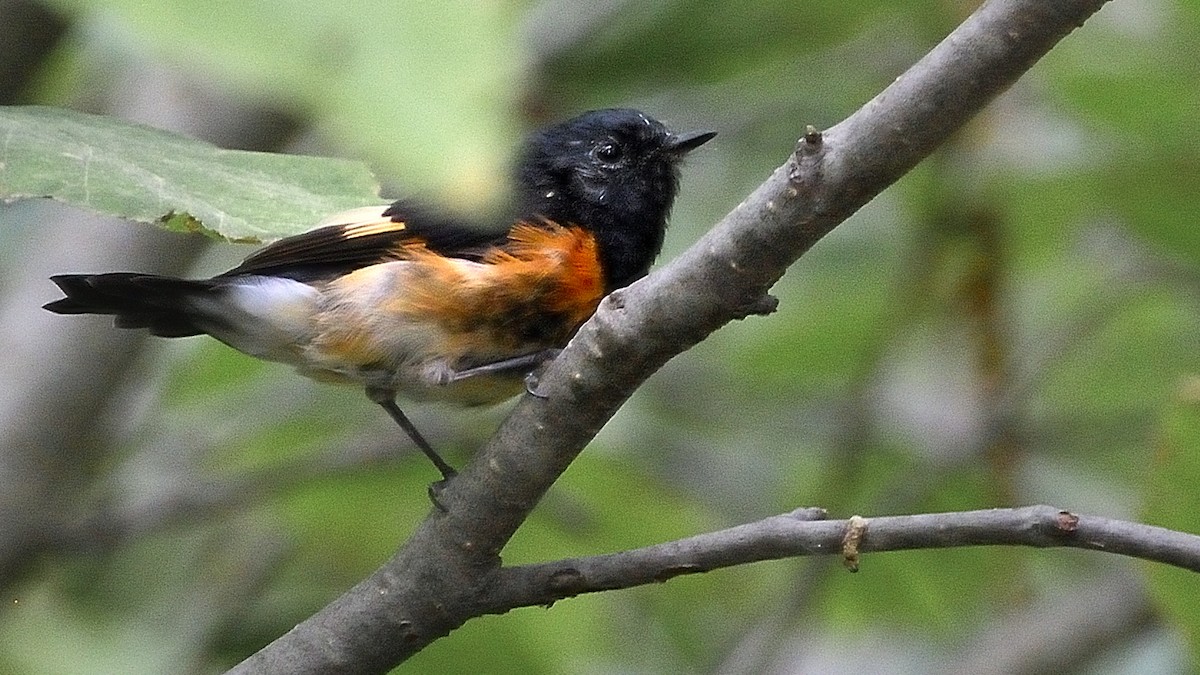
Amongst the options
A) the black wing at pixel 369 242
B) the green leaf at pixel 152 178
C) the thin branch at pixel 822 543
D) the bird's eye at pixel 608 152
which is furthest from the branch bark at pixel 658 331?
the bird's eye at pixel 608 152

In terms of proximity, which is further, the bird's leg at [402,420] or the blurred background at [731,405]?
the blurred background at [731,405]

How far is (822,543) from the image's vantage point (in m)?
1.63

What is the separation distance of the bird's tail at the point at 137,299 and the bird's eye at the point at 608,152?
0.93 metres

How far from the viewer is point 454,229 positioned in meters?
3.20

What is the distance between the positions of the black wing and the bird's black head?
17cm

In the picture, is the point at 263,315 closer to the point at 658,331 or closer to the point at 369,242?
the point at 369,242

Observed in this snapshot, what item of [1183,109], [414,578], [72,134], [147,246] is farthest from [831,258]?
[72,134]

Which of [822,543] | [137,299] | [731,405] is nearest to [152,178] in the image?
[822,543]

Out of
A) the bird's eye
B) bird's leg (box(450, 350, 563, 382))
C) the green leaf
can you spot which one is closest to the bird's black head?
the bird's eye

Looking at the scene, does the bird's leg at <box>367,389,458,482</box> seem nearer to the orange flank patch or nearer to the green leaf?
the orange flank patch

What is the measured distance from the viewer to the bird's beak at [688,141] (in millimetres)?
3529

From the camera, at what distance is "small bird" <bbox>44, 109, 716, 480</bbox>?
3.11 metres

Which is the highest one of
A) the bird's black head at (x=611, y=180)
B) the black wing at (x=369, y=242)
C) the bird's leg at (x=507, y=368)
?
the bird's black head at (x=611, y=180)

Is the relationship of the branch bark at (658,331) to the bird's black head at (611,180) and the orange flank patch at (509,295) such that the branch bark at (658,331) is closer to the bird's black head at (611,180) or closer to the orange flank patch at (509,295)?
the orange flank patch at (509,295)
